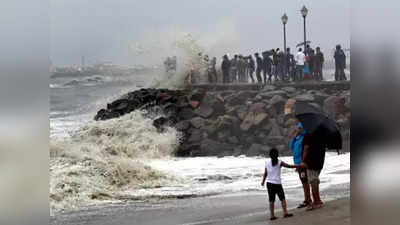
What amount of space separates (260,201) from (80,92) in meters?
2.31

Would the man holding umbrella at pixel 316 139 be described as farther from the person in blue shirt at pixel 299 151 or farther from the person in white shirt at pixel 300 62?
the person in white shirt at pixel 300 62

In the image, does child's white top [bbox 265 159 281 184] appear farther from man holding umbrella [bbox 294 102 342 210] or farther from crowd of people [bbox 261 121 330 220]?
man holding umbrella [bbox 294 102 342 210]

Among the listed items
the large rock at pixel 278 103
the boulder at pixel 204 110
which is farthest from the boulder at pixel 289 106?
the boulder at pixel 204 110

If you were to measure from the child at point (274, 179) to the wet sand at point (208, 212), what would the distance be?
0.10m

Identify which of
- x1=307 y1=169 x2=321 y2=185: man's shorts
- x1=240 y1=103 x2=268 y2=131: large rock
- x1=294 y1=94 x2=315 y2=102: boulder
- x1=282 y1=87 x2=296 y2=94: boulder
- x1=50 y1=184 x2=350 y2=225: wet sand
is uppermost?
x1=282 y1=87 x2=296 y2=94: boulder

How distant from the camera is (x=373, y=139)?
7.88m

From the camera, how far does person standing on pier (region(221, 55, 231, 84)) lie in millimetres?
8320

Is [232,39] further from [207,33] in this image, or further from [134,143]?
[134,143]

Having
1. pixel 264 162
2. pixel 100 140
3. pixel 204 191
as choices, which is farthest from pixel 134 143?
pixel 264 162

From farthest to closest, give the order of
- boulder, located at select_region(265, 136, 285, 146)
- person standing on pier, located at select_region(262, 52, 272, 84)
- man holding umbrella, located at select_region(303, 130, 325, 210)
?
person standing on pier, located at select_region(262, 52, 272, 84) → boulder, located at select_region(265, 136, 285, 146) → man holding umbrella, located at select_region(303, 130, 325, 210)

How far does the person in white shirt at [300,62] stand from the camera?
8.37 meters

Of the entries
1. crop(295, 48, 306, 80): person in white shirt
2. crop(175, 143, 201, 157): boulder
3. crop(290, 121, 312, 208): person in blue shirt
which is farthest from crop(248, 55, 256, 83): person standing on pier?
crop(175, 143, 201, 157): boulder

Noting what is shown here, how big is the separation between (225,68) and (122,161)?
151 cm

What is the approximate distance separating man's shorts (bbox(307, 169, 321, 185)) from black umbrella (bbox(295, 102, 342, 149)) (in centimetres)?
31
